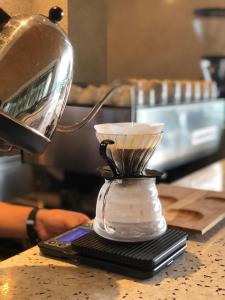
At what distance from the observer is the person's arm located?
1011mm

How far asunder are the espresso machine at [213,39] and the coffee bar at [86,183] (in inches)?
22.5

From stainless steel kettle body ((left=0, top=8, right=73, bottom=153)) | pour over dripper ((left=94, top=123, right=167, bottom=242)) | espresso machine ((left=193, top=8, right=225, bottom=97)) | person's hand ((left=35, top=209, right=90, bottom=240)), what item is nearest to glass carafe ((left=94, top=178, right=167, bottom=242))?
pour over dripper ((left=94, top=123, right=167, bottom=242))

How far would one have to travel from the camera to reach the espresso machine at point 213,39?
84.1 inches

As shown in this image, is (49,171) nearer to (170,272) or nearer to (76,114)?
(76,114)

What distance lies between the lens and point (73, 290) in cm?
67

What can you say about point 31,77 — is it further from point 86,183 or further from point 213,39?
point 213,39

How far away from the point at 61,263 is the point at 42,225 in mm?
301

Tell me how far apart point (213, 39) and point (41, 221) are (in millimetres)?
1503

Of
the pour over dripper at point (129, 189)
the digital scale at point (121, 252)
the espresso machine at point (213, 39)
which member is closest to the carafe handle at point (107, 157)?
the pour over dripper at point (129, 189)

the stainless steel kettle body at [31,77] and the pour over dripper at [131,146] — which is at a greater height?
the stainless steel kettle body at [31,77]

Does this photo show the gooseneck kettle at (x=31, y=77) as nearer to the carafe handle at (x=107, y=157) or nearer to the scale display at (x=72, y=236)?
the carafe handle at (x=107, y=157)

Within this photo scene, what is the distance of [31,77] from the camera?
0.62 metres

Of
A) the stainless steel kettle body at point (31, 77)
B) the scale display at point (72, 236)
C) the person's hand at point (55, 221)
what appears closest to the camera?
the stainless steel kettle body at point (31, 77)

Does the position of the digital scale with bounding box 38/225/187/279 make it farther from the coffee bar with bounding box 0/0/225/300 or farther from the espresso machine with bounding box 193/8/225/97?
the espresso machine with bounding box 193/8/225/97
